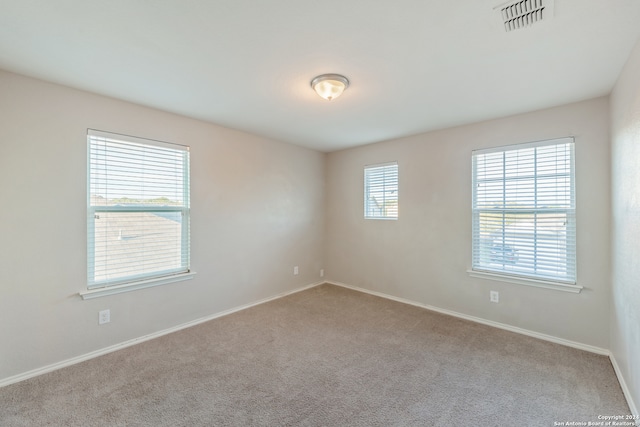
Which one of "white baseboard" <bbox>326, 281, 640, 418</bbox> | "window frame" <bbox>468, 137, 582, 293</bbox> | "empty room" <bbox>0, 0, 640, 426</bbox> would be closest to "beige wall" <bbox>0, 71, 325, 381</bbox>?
"empty room" <bbox>0, 0, 640, 426</bbox>

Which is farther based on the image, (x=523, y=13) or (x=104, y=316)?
(x=104, y=316)

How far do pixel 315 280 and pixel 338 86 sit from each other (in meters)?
3.40

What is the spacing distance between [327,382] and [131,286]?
2097 mm

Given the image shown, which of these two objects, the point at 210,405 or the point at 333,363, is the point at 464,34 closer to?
the point at 333,363

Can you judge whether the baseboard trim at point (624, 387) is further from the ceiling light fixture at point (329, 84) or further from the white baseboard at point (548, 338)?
the ceiling light fixture at point (329, 84)

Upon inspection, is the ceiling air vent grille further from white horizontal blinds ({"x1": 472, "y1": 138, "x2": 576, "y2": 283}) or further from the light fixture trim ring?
white horizontal blinds ({"x1": 472, "y1": 138, "x2": 576, "y2": 283})

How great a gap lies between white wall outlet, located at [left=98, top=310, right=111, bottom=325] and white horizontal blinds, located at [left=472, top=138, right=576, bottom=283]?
3957mm

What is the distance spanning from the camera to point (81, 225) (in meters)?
2.38

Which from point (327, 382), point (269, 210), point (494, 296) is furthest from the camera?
point (269, 210)

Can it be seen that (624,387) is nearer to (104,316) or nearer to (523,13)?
(523,13)

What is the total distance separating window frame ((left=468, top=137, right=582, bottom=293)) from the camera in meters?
2.63

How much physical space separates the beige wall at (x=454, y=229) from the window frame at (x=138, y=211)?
2.48 metres

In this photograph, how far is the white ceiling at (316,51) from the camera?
1452 millimetres

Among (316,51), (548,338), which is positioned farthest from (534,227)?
(316,51)
